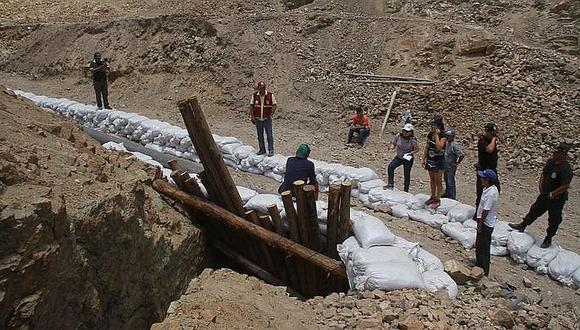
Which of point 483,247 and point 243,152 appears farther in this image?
point 243,152

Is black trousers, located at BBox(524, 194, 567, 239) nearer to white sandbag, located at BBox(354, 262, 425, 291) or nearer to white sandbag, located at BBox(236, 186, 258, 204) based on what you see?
white sandbag, located at BBox(354, 262, 425, 291)

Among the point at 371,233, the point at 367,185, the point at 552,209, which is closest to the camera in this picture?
the point at 371,233

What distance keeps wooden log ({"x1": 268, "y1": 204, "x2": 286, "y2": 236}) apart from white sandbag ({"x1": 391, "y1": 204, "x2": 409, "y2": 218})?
157cm

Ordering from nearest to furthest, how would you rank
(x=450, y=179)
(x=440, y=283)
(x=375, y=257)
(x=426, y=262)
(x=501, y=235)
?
(x=440, y=283), (x=375, y=257), (x=426, y=262), (x=501, y=235), (x=450, y=179)

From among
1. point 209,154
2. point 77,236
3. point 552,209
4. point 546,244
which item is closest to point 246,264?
point 209,154

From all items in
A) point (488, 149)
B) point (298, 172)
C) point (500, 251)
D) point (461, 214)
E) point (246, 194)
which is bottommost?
point (500, 251)

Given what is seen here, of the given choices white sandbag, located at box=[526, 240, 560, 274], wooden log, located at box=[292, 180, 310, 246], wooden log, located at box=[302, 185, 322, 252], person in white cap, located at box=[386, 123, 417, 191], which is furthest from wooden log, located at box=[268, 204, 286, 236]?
white sandbag, located at box=[526, 240, 560, 274]

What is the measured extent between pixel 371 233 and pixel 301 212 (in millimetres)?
822

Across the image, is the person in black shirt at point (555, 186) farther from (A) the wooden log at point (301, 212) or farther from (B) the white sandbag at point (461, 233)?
(A) the wooden log at point (301, 212)

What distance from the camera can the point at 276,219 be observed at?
5617mm

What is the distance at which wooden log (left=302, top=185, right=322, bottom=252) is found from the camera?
17.1ft

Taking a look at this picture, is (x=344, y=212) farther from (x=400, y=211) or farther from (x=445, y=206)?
(x=445, y=206)

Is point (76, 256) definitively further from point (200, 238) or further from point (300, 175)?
point (300, 175)

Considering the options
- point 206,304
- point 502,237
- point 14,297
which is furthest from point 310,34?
point 14,297
